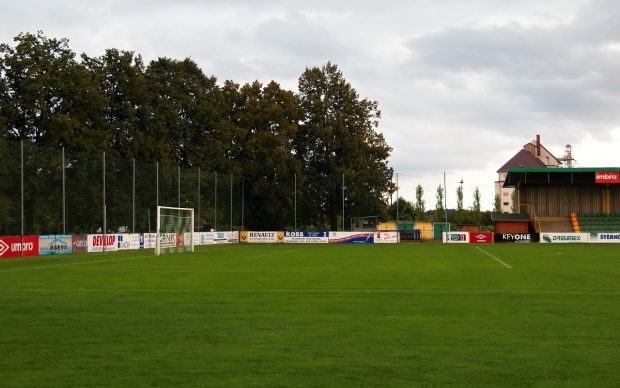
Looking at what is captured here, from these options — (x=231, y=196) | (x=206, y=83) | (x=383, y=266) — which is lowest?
(x=383, y=266)

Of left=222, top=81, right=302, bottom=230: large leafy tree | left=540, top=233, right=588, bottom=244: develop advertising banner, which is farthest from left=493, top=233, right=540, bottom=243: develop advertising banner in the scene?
left=222, top=81, right=302, bottom=230: large leafy tree

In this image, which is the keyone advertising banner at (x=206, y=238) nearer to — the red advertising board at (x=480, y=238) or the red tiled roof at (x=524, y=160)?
the red advertising board at (x=480, y=238)

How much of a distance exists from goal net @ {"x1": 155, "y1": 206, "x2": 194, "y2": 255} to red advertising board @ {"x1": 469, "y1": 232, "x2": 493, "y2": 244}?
1001 inches

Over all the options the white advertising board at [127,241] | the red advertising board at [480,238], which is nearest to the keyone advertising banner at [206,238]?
the white advertising board at [127,241]

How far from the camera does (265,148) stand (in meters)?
66.9

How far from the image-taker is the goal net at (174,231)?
41.3 meters

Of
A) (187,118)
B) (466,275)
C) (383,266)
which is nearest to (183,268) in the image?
(383,266)

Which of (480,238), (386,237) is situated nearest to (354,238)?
(386,237)

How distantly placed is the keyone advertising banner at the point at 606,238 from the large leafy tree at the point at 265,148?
25.6 meters

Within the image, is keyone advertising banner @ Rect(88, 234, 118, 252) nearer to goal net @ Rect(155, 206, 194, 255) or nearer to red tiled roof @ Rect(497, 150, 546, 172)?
goal net @ Rect(155, 206, 194, 255)

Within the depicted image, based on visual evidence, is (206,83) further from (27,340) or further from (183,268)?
(27,340)

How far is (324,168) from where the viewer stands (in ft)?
232

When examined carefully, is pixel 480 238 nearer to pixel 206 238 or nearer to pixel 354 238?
pixel 354 238

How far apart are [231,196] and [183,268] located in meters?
34.3
